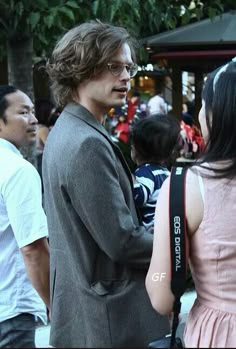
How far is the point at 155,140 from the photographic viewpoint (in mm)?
3914

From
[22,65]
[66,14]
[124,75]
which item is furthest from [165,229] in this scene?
[22,65]

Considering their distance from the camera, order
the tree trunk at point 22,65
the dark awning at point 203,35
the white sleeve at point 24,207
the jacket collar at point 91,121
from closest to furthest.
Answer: the jacket collar at point 91,121 < the white sleeve at point 24,207 < the tree trunk at point 22,65 < the dark awning at point 203,35

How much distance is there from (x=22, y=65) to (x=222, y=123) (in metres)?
4.31

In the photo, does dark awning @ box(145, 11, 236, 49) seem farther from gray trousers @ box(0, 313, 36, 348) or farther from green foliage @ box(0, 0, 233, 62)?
gray trousers @ box(0, 313, 36, 348)

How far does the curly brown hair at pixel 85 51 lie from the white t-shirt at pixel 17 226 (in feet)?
1.60

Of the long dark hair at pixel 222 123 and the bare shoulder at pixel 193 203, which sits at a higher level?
the long dark hair at pixel 222 123

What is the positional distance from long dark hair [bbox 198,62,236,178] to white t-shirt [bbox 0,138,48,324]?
103 centimetres

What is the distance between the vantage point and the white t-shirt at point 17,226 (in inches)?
119

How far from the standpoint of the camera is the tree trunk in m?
6.16

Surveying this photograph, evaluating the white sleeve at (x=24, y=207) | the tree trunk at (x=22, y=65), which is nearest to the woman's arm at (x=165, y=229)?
the white sleeve at (x=24, y=207)

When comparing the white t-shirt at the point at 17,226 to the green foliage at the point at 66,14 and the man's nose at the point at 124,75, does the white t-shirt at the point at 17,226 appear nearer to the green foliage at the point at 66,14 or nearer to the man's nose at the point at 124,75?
the man's nose at the point at 124,75

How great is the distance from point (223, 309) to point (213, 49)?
22.6 feet

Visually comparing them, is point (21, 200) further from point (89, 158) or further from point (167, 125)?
point (167, 125)

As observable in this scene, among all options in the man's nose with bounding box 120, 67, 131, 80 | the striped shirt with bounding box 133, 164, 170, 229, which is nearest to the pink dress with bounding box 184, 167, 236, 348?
the man's nose with bounding box 120, 67, 131, 80
